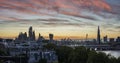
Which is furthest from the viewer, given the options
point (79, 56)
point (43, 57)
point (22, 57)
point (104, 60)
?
point (22, 57)

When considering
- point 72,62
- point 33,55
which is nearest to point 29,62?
point 33,55

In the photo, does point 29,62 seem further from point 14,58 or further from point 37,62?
point 14,58

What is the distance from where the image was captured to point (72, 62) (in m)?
61.7

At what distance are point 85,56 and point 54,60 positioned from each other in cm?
842

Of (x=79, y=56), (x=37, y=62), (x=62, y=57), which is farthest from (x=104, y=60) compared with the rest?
(x=62, y=57)

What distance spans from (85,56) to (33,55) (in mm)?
11808

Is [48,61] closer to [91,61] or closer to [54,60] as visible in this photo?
[54,60]

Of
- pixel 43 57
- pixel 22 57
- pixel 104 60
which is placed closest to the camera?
pixel 104 60

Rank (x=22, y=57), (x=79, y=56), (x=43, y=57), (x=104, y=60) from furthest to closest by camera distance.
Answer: (x=22, y=57) → (x=43, y=57) → (x=79, y=56) → (x=104, y=60)

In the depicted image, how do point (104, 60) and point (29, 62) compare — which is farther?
point (29, 62)

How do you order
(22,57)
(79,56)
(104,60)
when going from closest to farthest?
(104,60)
(79,56)
(22,57)

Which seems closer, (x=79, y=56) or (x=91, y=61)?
(x=91, y=61)

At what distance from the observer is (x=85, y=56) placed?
61.7 meters

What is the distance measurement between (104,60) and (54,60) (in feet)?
74.4
